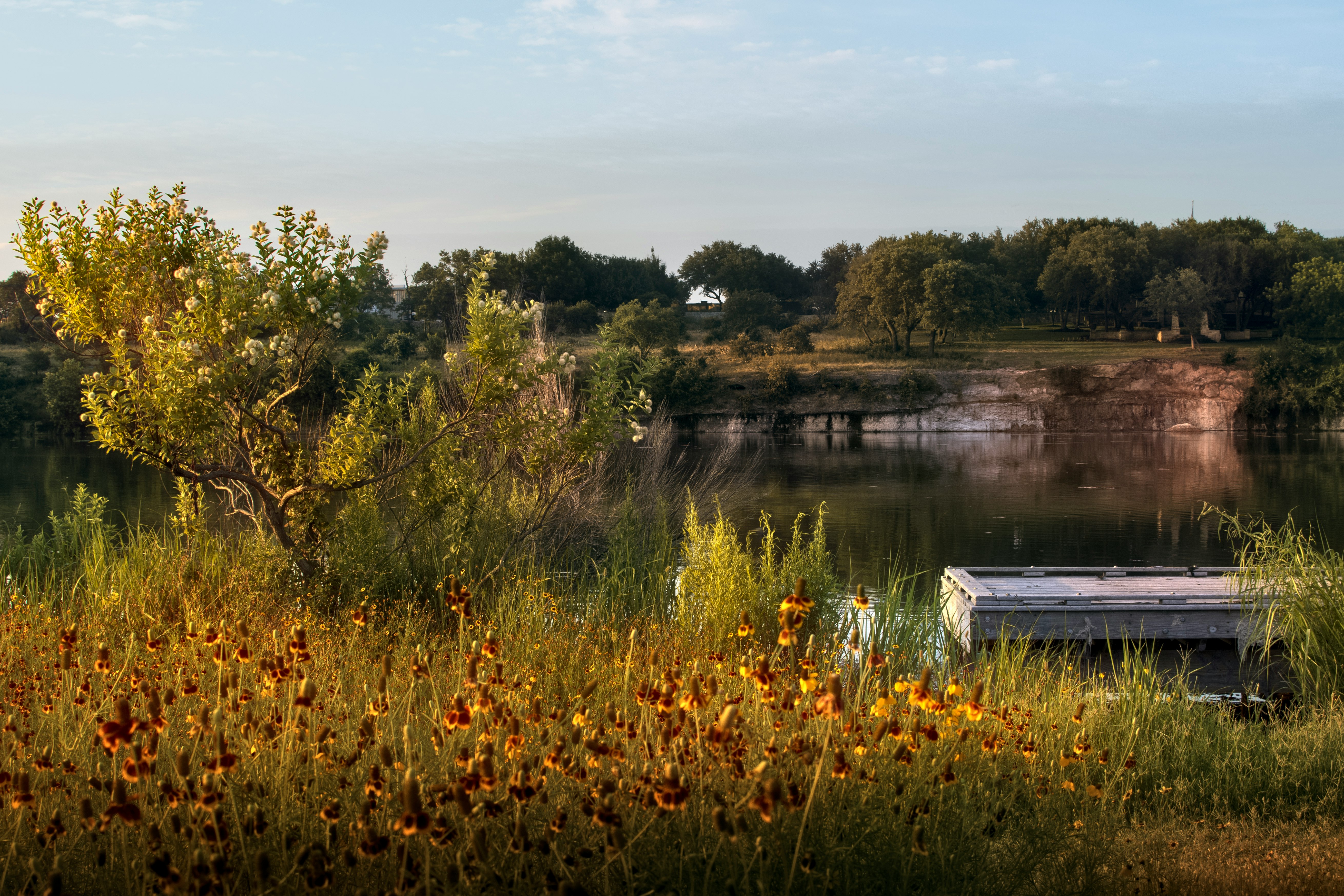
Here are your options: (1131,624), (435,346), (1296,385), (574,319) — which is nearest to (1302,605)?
(1131,624)

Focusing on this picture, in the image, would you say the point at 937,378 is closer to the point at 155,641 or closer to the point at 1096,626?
the point at 1096,626

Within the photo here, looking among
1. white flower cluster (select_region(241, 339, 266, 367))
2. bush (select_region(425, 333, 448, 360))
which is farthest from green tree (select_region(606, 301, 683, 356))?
white flower cluster (select_region(241, 339, 266, 367))

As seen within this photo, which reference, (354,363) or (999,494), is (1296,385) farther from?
(354,363)

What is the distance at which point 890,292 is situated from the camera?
58688 mm

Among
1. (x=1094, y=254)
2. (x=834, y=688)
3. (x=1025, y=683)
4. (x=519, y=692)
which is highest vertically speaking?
(x=1094, y=254)

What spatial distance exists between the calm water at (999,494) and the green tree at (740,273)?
38.0m

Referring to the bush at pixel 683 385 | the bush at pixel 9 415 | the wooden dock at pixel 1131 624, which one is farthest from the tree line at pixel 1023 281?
the wooden dock at pixel 1131 624

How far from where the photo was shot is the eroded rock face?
2100 inches

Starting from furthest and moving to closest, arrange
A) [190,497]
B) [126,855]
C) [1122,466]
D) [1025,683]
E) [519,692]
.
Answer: [1122,466], [190,497], [1025,683], [519,692], [126,855]

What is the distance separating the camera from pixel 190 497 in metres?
7.53

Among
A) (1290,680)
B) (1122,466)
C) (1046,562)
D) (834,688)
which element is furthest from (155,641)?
(1122,466)

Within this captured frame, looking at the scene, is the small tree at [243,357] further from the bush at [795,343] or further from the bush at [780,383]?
the bush at [795,343]

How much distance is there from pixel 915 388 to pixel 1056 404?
785 centimetres

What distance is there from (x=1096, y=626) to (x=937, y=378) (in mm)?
46993
